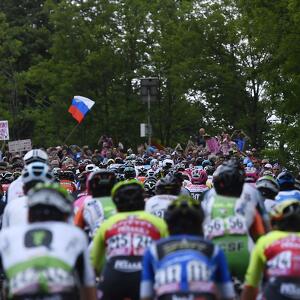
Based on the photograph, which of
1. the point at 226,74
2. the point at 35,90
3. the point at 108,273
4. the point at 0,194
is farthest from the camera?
the point at 35,90

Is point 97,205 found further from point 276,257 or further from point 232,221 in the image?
point 276,257

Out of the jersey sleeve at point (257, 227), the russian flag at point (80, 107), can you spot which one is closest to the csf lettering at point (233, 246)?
the jersey sleeve at point (257, 227)

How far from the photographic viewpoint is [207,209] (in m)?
8.45

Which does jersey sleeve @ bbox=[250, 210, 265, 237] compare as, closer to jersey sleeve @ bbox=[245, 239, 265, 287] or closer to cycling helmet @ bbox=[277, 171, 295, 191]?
jersey sleeve @ bbox=[245, 239, 265, 287]

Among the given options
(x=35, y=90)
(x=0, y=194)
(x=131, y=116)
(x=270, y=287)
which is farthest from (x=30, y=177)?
(x=35, y=90)

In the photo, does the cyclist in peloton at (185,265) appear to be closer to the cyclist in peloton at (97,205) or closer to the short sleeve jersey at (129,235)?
the short sleeve jersey at (129,235)

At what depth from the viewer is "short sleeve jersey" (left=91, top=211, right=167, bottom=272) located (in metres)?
7.18

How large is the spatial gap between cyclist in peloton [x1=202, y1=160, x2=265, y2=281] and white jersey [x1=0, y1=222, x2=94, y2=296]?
7.36ft

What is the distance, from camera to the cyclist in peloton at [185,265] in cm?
591

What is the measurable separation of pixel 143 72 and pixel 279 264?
37.6 m

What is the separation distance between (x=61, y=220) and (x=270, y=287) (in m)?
1.54

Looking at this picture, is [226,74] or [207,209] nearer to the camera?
[207,209]

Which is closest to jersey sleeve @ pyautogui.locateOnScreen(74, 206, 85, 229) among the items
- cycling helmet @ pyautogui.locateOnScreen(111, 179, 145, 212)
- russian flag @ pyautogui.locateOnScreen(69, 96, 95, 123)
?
cycling helmet @ pyautogui.locateOnScreen(111, 179, 145, 212)

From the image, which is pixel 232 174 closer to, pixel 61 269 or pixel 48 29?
pixel 61 269
